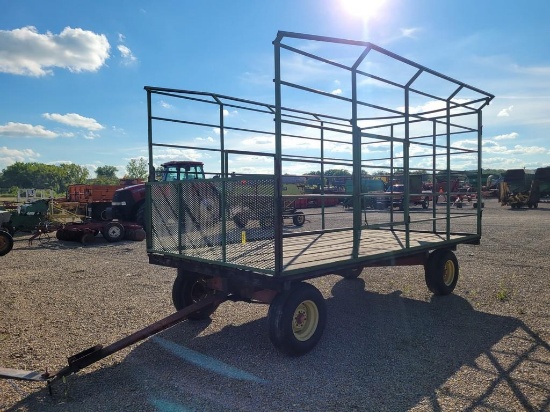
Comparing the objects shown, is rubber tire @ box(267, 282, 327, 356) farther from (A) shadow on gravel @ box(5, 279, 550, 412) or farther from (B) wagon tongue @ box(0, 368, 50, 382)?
(B) wagon tongue @ box(0, 368, 50, 382)

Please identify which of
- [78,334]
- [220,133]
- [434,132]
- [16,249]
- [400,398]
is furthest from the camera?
[16,249]

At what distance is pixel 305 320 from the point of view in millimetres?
4414

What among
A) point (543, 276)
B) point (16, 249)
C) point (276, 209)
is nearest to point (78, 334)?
point (276, 209)

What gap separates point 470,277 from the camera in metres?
7.73

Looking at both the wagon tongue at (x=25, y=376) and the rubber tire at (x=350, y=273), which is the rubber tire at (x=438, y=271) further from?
the wagon tongue at (x=25, y=376)

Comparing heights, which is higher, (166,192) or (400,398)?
(166,192)

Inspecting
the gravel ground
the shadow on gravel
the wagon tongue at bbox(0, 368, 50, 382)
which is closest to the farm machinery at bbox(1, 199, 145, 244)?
the gravel ground

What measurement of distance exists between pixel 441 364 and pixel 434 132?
4.08 metres

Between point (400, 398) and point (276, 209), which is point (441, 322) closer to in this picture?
point (400, 398)

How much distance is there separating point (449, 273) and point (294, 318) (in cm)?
366

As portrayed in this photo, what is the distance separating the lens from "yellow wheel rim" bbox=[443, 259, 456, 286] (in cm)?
666

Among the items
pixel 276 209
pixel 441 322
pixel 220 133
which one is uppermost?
pixel 220 133

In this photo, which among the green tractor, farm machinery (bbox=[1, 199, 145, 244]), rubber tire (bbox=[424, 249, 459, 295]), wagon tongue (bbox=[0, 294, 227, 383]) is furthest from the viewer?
the green tractor

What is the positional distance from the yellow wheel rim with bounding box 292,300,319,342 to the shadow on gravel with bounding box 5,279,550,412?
22cm
